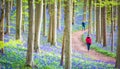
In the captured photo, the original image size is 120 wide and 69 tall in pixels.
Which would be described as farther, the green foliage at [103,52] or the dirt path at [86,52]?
the green foliage at [103,52]

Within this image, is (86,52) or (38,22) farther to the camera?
(86,52)

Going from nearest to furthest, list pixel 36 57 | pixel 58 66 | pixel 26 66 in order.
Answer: pixel 26 66
pixel 58 66
pixel 36 57

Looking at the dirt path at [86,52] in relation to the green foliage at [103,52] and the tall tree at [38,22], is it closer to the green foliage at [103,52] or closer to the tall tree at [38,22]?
the green foliage at [103,52]

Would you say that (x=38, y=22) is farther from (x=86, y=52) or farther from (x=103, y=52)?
(x=103, y=52)

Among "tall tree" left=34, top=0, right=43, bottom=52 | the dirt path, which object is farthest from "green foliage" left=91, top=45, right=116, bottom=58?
"tall tree" left=34, top=0, right=43, bottom=52

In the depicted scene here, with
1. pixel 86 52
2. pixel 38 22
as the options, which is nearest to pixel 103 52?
pixel 86 52

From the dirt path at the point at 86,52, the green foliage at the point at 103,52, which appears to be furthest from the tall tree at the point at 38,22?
the green foliage at the point at 103,52

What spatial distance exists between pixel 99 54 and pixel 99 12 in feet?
24.2

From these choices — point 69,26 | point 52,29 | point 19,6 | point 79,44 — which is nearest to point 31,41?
point 69,26

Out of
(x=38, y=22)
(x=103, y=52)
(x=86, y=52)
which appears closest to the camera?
(x=38, y=22)

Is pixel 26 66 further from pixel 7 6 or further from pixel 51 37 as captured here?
pixel 7 6

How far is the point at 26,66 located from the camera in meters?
14.5

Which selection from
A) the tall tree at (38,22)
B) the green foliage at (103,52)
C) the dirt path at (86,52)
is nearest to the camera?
the tall tree at (38,22)

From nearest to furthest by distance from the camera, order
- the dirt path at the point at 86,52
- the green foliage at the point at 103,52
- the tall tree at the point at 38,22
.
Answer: the tall tree at the point at 38,22 → the dirt path at the point at 86,52 → the green foliage at the point at 103,52
